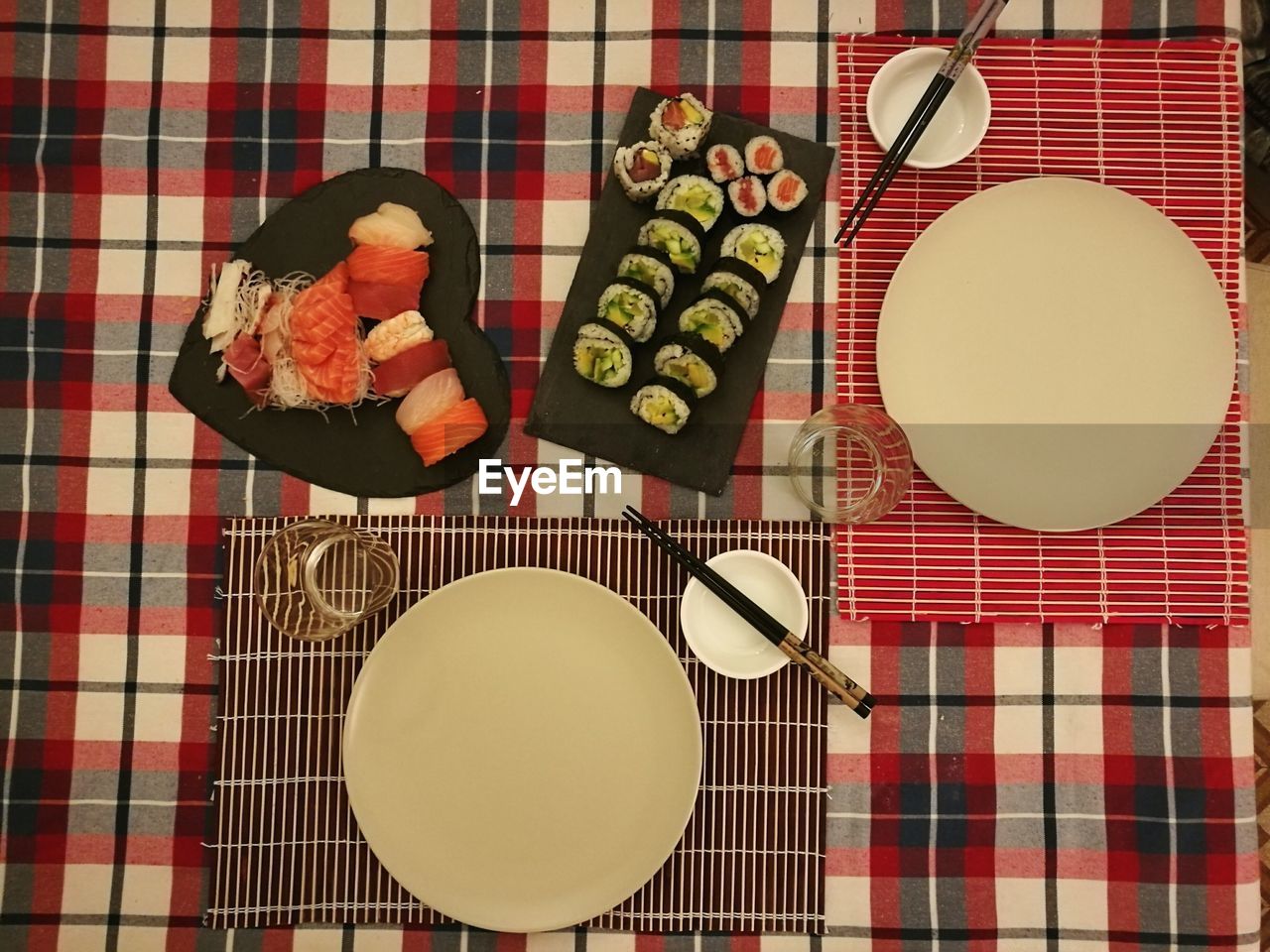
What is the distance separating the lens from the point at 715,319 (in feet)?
5.24

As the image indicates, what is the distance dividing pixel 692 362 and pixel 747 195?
31cm

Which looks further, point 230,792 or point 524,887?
point 230,792

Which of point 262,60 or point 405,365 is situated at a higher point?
point 262,60

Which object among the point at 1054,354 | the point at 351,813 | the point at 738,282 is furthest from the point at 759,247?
the point at 351,813

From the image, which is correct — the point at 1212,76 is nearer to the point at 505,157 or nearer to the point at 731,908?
the point at 505,157

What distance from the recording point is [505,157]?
170cm

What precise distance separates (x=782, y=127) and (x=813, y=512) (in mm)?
698

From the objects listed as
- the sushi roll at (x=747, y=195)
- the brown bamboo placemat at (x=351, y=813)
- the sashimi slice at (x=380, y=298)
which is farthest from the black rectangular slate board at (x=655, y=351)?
the sashimi slice at (x=380, y=298)

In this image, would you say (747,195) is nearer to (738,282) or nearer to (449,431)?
(738,282)

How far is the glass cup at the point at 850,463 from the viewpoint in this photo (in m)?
1.58

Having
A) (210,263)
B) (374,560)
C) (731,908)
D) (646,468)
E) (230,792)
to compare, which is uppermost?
(210,263)

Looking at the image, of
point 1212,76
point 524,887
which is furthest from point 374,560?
point 1212,76

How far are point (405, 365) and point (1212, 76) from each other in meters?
1.52

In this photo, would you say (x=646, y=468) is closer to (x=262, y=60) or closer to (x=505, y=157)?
(x=505, y=157)
